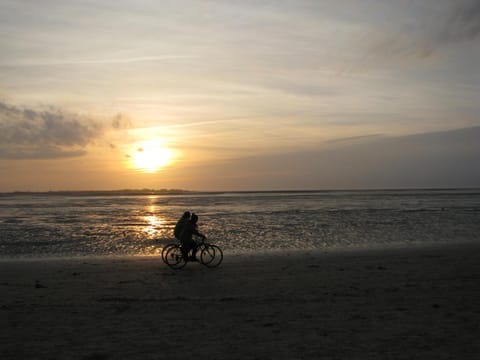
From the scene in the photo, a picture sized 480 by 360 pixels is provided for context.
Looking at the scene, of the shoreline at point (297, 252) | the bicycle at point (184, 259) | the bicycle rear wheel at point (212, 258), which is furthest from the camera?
the shoreline at point (297, 252)

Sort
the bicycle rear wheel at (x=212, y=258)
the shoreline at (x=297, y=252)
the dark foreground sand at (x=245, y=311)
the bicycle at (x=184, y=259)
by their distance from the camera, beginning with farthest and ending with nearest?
1. the shoreline at (x=297, y=252)
2. the bicycle rear wheel at (x=212, y=258)
3. the bicycle at (x=184, y=259)
4. the dark foreground sand at (x=245, y=311)

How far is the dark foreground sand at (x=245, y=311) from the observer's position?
24.1ft

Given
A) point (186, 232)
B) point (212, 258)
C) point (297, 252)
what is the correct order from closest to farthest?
point (186, 232) → point (212, 258) → point (297, 252)

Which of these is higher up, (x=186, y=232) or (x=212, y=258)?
(x=186, y=232)

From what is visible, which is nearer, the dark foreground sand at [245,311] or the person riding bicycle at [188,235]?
the dark foreground sand at [245,311]

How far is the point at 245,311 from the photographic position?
31.9ft

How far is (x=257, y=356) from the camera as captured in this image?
7.02 meters

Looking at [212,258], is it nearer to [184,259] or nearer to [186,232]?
[184,259]

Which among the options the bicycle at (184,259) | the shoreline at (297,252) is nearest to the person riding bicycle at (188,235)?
the bicycle at (184,259)

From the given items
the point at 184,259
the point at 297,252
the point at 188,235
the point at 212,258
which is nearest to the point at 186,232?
the point at 188,235

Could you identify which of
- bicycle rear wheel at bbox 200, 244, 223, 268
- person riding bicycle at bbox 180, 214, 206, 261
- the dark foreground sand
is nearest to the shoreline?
bicycle rear wheel at bbox 200, 244, 223, 268

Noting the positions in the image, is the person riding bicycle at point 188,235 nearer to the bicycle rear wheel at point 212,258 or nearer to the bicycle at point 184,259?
the bicycle at point 184,259

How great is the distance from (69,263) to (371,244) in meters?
14.9

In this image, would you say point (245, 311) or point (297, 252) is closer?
point (245, 311)
